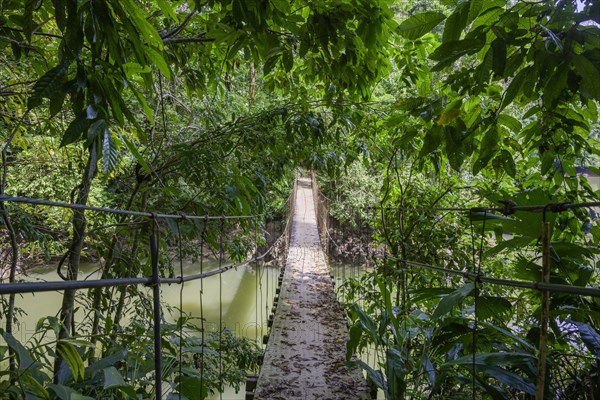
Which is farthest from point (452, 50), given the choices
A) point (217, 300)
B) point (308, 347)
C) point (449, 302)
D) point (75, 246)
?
point (217, 300)

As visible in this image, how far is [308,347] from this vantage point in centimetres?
226

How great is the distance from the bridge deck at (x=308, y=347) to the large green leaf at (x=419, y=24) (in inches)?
42.3

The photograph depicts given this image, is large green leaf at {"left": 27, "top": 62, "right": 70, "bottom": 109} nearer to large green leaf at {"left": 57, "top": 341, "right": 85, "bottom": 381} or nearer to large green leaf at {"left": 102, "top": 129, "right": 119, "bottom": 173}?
large green leaf at {"left": 102, "top": 129, "right": 119, "bottom": 173}

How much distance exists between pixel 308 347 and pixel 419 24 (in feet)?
6.48

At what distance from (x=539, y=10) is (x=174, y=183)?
1.62 metres

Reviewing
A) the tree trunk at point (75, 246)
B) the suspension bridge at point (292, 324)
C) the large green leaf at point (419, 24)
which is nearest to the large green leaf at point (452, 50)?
the large green leaf at point (419, 24)

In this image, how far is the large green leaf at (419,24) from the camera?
2.31ft

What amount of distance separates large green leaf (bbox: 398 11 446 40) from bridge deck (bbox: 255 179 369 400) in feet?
3.52

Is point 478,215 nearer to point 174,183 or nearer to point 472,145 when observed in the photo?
point 472,145

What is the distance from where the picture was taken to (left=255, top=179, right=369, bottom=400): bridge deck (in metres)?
1.75

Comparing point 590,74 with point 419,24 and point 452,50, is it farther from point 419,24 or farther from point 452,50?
point 419,24

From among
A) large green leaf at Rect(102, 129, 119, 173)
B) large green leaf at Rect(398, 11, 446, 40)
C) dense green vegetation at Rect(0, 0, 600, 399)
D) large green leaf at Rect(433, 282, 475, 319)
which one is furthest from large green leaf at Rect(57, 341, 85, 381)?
large green leaf at Rect(398, 11, 446, 40)

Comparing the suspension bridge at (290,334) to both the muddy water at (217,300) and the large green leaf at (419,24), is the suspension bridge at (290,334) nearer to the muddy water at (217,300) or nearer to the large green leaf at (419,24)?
the large green leaf at (419,24)

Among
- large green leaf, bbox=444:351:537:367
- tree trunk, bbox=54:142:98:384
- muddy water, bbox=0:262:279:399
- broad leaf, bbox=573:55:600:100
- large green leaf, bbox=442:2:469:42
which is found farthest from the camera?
muddy water, bbox=0:262:279:399
